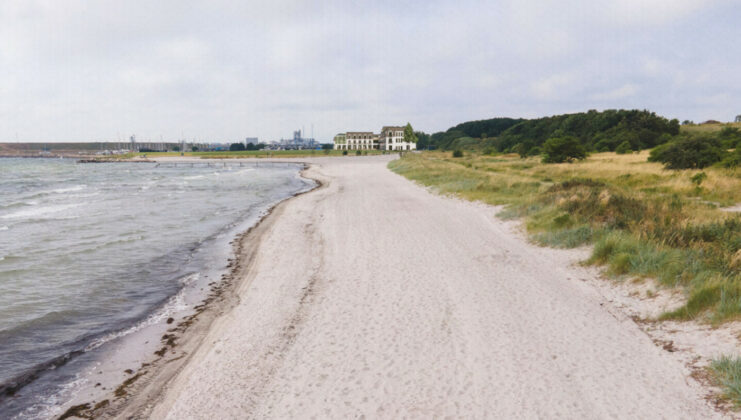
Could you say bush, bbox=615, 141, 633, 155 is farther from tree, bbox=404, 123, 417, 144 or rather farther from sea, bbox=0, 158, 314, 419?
tree, bbox=404, 123, 417, 144

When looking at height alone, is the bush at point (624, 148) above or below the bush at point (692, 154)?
above

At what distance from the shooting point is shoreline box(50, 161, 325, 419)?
5.96 metres

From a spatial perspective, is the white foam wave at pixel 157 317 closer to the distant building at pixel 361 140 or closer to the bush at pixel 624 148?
the bush at pixel 624 148

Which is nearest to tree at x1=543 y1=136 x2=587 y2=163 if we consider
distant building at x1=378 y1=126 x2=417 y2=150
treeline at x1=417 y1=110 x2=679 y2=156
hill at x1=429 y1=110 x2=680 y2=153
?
treeline at x1=417 y1=110 x2=679 y2=156

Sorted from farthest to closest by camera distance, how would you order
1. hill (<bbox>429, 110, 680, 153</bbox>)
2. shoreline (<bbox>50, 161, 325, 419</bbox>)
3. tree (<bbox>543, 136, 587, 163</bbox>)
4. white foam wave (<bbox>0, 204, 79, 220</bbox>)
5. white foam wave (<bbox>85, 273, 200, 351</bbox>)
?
hill (<bbox>429, 110, 680, 153</bbox>) < tree (<bbox>543, 136, 587, 163</bbox>) < white foam wave (<bbox>0, 204, 79, 220</bbox>) < white foam wave (<bbox>85, 273, 200, 351</bbox>) < shoreline (<bbox>50, 161, 325, 419</bbox>)

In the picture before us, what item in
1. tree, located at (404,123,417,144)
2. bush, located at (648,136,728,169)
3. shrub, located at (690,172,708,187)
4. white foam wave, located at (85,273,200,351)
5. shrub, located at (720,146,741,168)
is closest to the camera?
white foam wave, located at (85,273,200,351)

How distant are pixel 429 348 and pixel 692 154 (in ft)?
111

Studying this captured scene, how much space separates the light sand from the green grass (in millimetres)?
285

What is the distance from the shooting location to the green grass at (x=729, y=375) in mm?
4921

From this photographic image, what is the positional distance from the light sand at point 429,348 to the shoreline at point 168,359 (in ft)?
0.77

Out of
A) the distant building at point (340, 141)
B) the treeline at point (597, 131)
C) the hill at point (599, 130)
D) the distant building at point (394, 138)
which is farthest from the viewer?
the distant building at point (340, 141)

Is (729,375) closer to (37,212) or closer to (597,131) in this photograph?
(37,212)

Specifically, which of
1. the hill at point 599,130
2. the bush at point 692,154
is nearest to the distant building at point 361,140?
the hill at point 599,130

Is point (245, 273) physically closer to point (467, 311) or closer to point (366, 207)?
point (467, 311)
